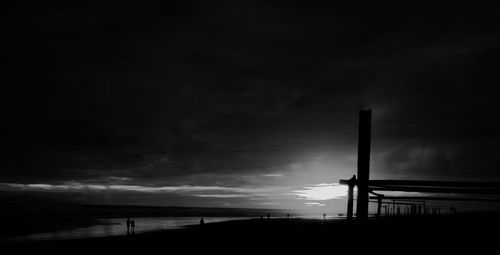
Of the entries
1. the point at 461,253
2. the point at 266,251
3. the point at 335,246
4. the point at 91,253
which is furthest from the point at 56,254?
the point at 461,253

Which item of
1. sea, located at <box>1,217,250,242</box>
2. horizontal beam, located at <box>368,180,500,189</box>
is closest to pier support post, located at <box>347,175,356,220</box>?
horizontal beam, located at <box>368,180,500,189</box>

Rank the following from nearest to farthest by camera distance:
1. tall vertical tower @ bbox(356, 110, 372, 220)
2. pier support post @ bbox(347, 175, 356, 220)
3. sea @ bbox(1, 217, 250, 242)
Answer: tall vertical tower @ bbox(356, 110, 372, 220)
pier support post @ bbox(347, 175, 356, 220)
sea @ bbox(1, 217, 250, 242)

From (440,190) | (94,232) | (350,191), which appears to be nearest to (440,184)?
(440,190)

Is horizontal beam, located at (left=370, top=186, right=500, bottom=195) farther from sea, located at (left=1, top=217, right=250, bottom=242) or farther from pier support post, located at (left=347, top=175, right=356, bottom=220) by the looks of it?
sea, located at (left=1, top=217, right=250, bottom=242)

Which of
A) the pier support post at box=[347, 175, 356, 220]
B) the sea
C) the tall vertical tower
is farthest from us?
the sea

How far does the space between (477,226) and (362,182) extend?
164 inches

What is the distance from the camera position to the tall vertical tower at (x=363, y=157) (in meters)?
7.17

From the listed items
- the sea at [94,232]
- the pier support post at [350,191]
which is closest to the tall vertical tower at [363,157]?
the pier support post at [350,191]

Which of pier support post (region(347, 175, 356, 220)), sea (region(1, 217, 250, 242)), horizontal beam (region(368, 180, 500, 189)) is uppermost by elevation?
horizontal beam (region(368, 180, 500, 189))

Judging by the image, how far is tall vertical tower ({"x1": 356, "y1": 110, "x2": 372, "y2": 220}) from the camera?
7168 mm

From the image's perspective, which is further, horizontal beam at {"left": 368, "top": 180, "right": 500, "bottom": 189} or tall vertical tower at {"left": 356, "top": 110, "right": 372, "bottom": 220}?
tall vertical tower at {"left": 356, "top": 110, "right": 372, "bottom": 220}

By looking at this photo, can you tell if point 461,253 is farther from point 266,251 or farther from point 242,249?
point 242,249

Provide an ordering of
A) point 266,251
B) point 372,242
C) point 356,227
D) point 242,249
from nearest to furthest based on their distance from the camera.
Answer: point 372,242
point 356,227
point 266,251
point 242,249

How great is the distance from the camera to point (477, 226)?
9.49 m
